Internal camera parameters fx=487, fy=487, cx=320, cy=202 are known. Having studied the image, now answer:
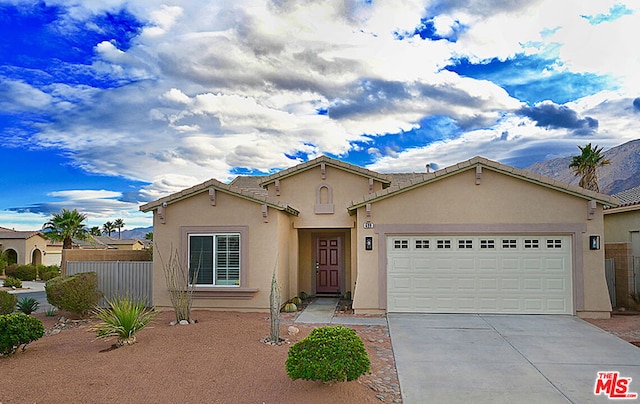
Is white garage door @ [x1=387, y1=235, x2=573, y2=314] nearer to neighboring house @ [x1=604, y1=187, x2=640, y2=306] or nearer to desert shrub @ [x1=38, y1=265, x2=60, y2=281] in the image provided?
neighboring house @ [x1=604, y1=187, x2=640, y2=306]

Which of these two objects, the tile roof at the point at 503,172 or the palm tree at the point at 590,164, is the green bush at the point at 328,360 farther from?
the palm tree at the point at 590,164

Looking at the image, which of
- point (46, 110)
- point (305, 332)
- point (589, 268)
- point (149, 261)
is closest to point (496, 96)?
point (589, 268)

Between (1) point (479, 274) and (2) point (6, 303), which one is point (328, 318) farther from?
(2) point (6, 303)

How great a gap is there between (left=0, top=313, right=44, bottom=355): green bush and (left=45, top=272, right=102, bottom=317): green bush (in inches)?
150

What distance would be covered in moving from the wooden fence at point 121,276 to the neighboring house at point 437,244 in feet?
3.34

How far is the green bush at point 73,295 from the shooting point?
12352 millimetres

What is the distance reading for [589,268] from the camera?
40.5 feet

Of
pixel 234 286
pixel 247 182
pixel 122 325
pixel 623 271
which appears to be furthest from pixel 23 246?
pixel 623 271

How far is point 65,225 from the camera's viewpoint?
107 ft

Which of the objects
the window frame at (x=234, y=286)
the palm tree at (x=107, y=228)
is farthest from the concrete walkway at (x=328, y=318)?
the palm tree at (x=107, y=228)

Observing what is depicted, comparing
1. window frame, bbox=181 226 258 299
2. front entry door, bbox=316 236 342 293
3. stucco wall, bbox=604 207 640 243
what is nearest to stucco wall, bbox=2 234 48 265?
front entry door, bbox=316 236 342 293

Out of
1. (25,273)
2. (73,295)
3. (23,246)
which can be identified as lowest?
(25,273)

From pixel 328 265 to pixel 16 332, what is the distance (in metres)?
10.3

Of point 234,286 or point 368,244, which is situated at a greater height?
point 368,244
